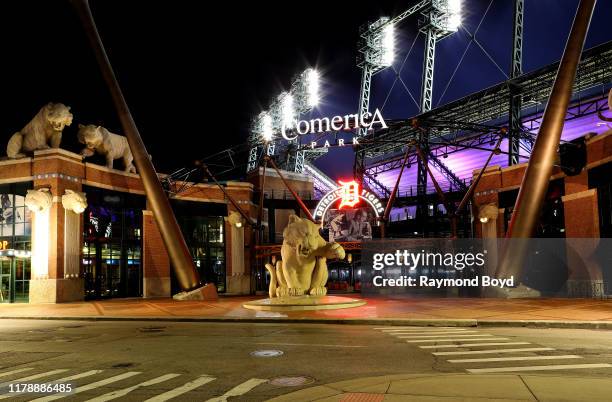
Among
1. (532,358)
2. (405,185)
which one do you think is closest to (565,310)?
(532,358)

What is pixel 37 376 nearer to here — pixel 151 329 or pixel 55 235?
pixel 151 329

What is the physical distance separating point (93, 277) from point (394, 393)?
91.8 ft

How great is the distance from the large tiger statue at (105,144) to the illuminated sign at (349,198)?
12.7 metres

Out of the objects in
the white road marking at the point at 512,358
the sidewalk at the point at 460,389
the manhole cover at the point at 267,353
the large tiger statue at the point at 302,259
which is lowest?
the manhole cover at the point at 267,353

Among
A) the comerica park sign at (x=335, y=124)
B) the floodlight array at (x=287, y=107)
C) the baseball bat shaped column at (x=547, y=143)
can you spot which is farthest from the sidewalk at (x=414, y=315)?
the floodlight array at (x=287, y=107)

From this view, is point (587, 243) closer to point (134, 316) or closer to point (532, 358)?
point (532, 358)

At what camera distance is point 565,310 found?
18312 mm

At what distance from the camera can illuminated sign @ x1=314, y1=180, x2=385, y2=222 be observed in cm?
A: 3170

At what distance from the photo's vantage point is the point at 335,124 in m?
31.9

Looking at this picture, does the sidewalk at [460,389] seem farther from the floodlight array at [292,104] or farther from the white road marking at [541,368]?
the floodlight array at [292,104]

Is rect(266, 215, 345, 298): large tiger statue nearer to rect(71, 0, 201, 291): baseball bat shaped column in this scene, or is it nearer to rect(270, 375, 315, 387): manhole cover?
rect(71, 0, 201, 291): baseball bat shaped column

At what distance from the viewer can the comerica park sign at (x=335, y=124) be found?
101 feet

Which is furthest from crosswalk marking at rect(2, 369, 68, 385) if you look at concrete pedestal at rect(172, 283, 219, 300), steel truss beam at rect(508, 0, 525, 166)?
steel truss beam at rect(508, 0, 525, 166)

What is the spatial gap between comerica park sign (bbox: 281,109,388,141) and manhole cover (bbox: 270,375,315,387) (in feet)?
77.8
